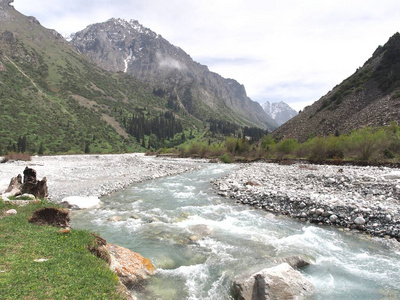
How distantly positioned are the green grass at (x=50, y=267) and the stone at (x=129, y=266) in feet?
2.64

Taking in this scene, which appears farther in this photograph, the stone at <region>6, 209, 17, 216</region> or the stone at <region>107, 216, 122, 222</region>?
the stone at <region>107, 216, 122, 222</region>

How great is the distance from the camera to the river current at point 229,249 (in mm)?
8383

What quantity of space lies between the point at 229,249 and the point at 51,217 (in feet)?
29.7

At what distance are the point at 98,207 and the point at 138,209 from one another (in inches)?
132

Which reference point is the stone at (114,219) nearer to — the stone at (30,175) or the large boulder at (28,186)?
the large boulder at (28,186)

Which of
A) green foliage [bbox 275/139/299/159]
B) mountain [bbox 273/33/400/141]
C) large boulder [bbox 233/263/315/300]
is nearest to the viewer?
large boulder [bbox 233/263/315/300]

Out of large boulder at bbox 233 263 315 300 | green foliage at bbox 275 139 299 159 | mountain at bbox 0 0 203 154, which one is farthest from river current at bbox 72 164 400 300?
mountain at bbox 0 0 203 154

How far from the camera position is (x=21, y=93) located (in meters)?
141

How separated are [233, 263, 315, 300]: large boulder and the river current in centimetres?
59

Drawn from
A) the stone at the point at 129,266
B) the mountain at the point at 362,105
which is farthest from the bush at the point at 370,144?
the stone at the point at 129,266

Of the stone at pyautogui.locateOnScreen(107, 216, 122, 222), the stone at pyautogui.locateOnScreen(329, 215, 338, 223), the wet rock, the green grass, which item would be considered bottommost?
the stone at pyautogui.locateOnScreen(107, 216, 122, 222)

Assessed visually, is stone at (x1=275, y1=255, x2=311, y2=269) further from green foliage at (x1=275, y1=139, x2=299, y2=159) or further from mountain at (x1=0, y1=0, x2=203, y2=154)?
mountain at (x1=0, y1=0, x2=203, y2=154)

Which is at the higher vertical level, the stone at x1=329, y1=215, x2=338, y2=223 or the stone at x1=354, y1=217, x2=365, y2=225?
the stone at x1=354, y1=217, x2=365, y2=225

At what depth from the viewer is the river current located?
8383mm
